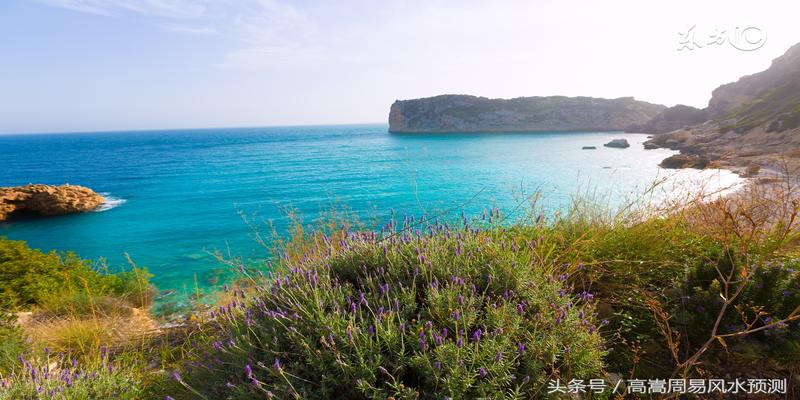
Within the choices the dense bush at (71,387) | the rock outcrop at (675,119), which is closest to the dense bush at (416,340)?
the dense bush at (71,387)

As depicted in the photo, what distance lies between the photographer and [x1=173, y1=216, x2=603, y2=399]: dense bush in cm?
184

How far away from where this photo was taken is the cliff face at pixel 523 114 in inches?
4205

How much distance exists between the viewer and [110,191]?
110 ft

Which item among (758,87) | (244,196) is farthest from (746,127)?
(244,196)

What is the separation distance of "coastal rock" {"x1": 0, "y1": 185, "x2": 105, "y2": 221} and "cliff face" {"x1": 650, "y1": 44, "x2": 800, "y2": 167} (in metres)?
37.8

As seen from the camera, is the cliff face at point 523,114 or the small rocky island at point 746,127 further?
the cliff face at point 523,114

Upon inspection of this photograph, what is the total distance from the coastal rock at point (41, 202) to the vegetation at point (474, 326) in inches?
1146

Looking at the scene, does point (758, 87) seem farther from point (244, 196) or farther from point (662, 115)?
point (244, 196)

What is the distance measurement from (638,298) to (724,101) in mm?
100961

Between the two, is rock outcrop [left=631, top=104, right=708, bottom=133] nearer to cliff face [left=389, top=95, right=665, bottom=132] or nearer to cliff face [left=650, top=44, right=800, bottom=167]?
cliff face [left=650, top=44, right=800, bottom=167]

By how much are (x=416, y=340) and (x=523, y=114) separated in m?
123

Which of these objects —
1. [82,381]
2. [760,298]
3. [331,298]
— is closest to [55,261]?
[82,381]

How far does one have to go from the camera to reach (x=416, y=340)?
1.99 m

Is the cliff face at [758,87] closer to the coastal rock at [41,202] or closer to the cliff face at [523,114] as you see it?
the cliff face at [523,114]
